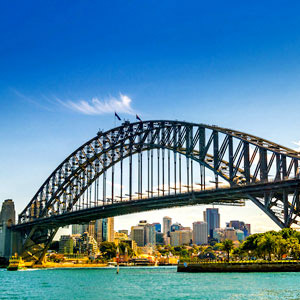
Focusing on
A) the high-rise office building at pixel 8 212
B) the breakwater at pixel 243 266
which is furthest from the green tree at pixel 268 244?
the high-rise office building at pixel 8 212

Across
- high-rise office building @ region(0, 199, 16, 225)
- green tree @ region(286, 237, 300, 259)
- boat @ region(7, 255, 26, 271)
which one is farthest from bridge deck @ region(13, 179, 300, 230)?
high-rise office building @ region(0, 199, 16, 225)

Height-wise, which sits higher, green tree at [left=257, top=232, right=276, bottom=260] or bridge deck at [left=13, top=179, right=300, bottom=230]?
bridge deck at [left=13, top=179, right=300, bottom=230]

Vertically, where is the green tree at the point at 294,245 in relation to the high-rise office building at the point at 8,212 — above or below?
below

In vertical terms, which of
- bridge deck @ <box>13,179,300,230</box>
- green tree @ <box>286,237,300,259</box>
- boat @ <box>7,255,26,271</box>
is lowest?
boat @ <box>7,255,26,271</box>

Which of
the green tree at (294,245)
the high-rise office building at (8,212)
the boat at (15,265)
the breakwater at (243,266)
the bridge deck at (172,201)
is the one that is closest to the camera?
the breakwater at (243,266)

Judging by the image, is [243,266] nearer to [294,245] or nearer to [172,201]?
[294,245]

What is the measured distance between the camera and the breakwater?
69375 mm

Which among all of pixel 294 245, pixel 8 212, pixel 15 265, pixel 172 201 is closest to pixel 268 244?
pixel 294 245

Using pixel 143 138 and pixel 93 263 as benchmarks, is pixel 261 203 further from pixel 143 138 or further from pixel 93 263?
pixel 93 263

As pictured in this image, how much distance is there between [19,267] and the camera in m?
113

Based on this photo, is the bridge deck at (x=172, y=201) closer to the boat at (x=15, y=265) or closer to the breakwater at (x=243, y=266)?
the breakwater at (x=243, y=266)

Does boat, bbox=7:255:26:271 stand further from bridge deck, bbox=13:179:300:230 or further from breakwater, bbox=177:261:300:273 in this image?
breakwater, bbox=177:261:300:273

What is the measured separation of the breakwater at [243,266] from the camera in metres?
69.4

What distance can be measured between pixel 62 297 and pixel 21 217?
87.7m
